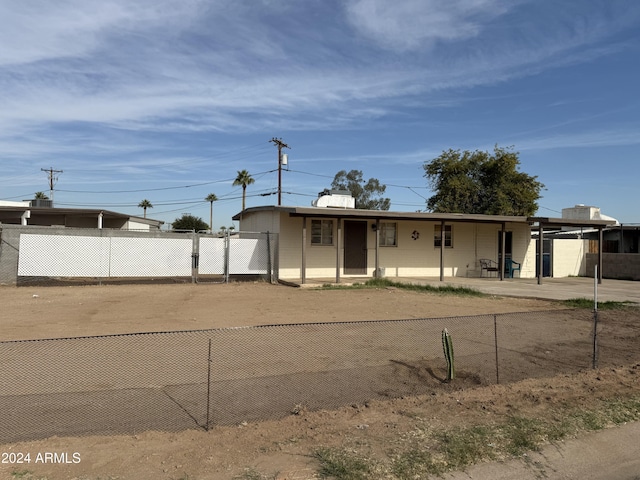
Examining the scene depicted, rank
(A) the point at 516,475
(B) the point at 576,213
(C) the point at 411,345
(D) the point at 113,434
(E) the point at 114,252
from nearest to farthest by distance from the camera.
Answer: (A) the point at 516,475, (D) the point at 113,434, (C) the point at 411,345, (E) the point at 114,252, (B) the point at 576,213

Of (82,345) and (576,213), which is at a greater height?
(576,213)

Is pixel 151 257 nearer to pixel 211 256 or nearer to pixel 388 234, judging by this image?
pixel 211 256

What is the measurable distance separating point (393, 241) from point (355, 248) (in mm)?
1956

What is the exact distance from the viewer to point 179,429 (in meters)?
4.61

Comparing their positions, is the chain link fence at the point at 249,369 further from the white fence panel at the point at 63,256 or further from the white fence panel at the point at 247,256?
the white fence panel at the point at 247,256

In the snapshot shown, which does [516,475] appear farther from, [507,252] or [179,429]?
[507,252]

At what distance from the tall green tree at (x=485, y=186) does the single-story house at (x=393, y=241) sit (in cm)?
1471

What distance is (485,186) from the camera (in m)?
39.6

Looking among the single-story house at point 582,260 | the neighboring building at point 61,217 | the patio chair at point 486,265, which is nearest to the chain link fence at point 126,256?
the patio chair at point 486,265

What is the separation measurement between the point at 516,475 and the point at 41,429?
13.5 ft

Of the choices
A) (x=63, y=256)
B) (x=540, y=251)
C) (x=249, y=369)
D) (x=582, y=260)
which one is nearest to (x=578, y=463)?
(x=249, y=369)

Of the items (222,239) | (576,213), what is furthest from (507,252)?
(222,239)

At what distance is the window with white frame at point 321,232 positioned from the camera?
20.3m

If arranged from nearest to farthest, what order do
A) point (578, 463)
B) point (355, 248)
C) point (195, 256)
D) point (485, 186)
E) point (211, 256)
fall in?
point (578, 463) < point (195, 256) < point (211, 256) < point (355, 248) < point (485, 186)
